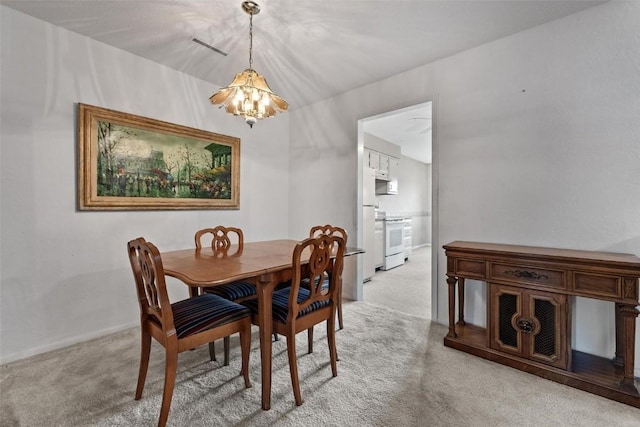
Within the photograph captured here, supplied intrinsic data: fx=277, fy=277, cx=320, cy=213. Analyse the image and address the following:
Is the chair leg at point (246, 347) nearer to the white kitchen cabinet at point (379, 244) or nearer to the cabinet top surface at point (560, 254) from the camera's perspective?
the cabinet top surface at point (560, 254)

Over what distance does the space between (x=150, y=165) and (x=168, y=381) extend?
2.13m

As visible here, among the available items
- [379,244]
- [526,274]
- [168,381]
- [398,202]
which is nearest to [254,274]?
[168,381]

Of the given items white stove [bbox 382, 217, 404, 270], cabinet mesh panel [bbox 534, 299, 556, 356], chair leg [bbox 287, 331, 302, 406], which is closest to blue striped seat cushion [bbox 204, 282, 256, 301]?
chair leg [bbox 287, 331, 302, 406]

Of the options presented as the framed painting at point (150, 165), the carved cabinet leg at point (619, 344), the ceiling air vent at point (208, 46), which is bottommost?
the carved cabinet leg at point (619, 344)

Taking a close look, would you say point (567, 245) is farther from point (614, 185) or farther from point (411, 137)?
point (411, 137)

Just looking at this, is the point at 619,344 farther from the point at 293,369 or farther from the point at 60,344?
the point at 60,344

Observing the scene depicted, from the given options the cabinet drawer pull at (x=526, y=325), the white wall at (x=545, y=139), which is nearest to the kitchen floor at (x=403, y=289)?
the white wall at (x=545, y=139)

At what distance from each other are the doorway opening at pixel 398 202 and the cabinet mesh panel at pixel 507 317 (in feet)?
2.42

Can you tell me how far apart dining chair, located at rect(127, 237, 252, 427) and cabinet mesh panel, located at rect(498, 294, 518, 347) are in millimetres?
1789

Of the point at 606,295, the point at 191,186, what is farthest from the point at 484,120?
the point at 191,186

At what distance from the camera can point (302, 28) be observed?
224cm

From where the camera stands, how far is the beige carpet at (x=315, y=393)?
147cm

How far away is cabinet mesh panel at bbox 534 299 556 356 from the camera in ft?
6.00

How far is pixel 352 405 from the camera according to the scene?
157 cm
